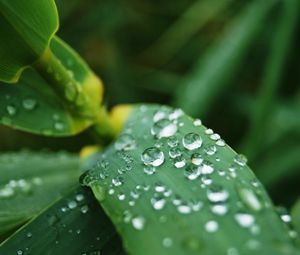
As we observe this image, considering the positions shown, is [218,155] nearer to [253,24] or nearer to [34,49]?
[34,49]

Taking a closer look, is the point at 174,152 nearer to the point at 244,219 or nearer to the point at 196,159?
the point at 196,159

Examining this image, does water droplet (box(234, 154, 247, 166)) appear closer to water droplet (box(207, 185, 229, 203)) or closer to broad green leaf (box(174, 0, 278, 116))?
water droplet (box(207, 185, 229, 203))

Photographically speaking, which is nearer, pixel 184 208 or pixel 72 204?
pixel 184 208

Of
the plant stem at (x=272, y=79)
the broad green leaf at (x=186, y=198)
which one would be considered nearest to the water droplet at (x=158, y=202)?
the broad green leaf at (x=186, y=198)

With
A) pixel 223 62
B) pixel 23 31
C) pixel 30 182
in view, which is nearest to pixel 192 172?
pixel 23 31

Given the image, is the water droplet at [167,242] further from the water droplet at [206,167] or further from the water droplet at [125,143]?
the water droplet at [125,143]

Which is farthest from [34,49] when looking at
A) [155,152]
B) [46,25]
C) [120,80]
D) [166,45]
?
[166,45]

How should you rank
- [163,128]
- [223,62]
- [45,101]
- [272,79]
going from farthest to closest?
[223,62] < [272,79] < [45,101] < [163,128]
